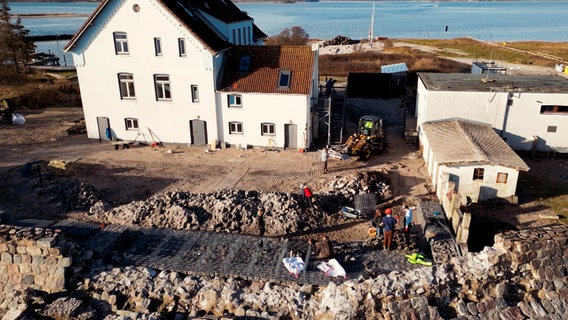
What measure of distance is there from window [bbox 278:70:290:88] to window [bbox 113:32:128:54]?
11.8m

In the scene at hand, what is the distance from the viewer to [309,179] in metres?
26.9

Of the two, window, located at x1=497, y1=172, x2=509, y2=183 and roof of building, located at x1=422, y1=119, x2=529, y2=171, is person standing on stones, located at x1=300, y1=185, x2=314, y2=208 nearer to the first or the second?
roof of building, located at x1=422, y1=119, x2=529, y2=171

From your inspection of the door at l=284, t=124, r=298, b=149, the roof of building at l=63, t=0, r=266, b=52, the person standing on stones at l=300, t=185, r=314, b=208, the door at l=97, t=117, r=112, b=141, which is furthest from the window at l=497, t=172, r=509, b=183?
the door at l=97, t=117, r=112, b=141

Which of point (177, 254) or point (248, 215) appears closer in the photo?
point (177, 254)

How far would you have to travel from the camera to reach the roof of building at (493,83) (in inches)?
1162

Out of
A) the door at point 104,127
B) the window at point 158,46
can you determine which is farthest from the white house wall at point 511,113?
the door at point 104,127

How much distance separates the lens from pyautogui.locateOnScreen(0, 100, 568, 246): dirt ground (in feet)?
75.9

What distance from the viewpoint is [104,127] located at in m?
34.7

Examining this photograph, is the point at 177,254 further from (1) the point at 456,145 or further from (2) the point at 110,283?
(1) the point at 456,145

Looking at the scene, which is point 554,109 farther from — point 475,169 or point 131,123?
point 131,123

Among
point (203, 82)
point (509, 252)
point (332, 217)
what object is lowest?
point (332, 217)

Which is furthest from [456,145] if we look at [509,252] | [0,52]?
[0,52]

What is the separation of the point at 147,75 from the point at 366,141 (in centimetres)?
1707

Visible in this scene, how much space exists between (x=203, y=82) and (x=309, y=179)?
1129cm
